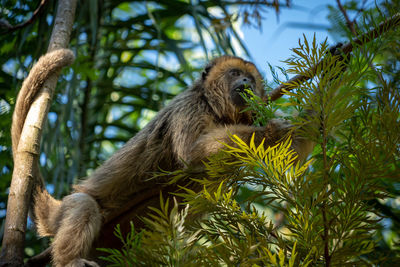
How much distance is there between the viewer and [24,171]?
2924mm

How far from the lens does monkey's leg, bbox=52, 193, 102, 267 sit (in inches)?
119

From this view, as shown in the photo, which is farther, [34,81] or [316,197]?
[34,81]

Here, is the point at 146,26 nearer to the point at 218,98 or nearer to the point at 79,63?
the point at 79,63

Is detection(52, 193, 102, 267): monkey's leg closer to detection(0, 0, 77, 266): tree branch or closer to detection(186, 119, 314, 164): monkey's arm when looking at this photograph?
detection(0, 0, 77, 266): tree branch

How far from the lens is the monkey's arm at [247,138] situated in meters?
2.79

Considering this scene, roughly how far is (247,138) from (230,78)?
1.36 m

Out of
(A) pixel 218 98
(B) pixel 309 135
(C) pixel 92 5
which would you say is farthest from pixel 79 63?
(B) pixel 309 135

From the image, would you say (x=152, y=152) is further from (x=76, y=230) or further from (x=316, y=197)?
(x=316, y=197)

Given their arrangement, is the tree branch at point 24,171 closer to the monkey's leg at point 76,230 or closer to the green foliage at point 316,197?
the monkey's leg at point 76,230

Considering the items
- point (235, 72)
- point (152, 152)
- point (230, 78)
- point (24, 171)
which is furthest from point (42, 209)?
point (235, 72)

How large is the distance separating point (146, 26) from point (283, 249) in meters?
5.65

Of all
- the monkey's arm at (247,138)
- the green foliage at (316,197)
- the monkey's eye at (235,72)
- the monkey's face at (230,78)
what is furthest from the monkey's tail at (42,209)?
the green foliage at (316,197)

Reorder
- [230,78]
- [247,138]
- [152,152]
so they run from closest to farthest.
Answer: [247,138], [152,152], [230,78]

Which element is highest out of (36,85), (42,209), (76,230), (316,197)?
(36,85)
